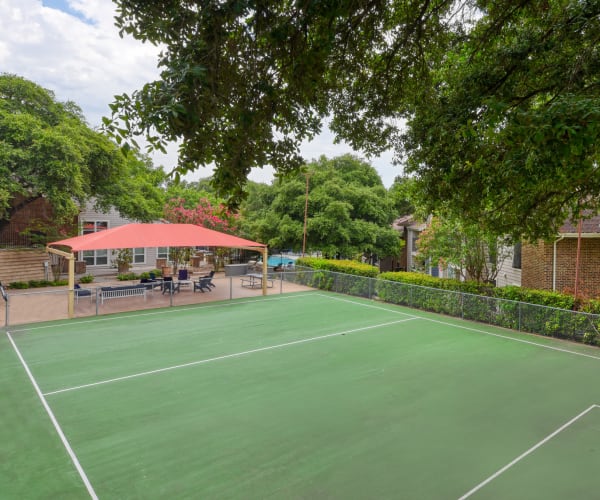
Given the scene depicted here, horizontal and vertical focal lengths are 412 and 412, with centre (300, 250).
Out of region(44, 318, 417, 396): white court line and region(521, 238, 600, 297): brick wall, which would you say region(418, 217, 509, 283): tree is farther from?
region(44, 318, 417, 396): white court line

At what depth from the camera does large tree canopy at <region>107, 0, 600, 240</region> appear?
4.75 meters

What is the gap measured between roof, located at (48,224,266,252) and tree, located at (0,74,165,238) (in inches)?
116

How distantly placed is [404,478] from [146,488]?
3.52m

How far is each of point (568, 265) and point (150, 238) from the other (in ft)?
A: 58.0

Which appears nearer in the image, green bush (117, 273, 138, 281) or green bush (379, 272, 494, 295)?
green bush (379, 272, 494, 295)

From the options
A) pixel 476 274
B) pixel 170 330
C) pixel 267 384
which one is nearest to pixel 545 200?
pixel 267 384

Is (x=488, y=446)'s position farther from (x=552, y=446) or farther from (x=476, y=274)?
(x=476, y=274)

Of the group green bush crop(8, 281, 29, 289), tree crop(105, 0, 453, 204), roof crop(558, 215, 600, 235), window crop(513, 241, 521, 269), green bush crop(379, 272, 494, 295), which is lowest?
green bush crop(8, 281, 29, 289)

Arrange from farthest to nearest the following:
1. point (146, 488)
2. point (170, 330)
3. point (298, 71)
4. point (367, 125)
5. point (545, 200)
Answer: point (170, 330)
point (545, 200)
point (367, 125)
point (298, 71)
point (146, 488)

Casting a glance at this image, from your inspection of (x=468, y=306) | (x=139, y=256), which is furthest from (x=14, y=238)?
(x=468, y=306)

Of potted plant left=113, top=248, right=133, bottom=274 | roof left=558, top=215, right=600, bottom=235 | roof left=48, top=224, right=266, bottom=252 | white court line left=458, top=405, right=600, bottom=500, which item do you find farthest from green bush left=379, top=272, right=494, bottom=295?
potted plant left=113, top=248, right=133, bottom=274

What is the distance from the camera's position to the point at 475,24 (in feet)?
29.8

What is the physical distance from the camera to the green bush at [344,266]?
69.9 feet

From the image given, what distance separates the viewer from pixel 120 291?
18578mm
